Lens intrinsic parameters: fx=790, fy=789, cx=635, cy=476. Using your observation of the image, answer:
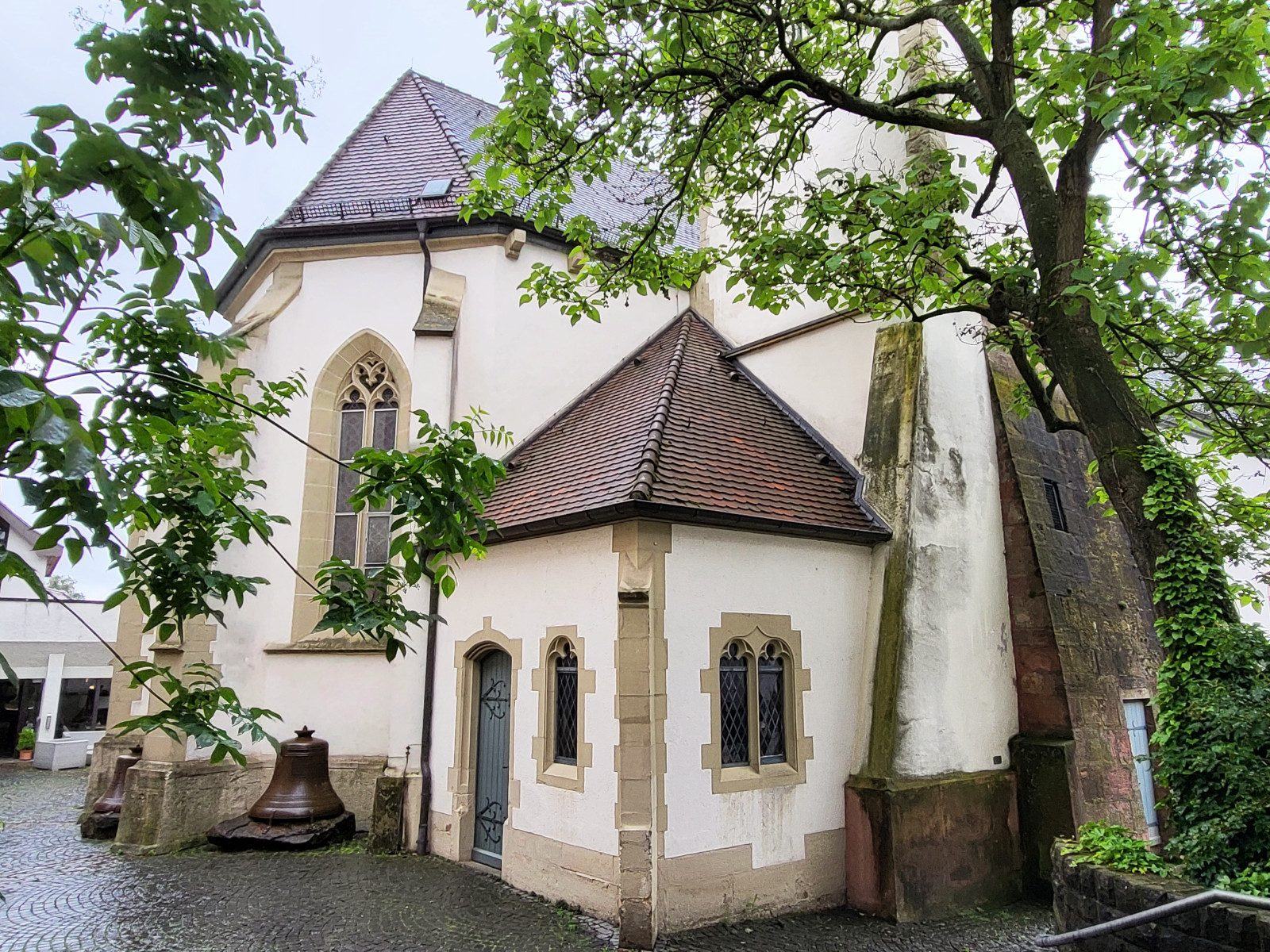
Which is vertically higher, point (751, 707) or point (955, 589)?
point (955, 589)

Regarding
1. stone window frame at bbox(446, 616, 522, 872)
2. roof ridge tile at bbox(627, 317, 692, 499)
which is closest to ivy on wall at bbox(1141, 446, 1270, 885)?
roof ridge tile at bbox(627, 317, 692, 499)

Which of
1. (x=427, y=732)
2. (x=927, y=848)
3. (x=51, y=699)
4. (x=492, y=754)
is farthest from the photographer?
(x=51, y=699)

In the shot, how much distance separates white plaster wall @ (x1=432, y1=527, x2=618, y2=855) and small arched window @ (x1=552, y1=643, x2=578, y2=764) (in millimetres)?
238

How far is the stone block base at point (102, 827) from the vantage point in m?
10.1

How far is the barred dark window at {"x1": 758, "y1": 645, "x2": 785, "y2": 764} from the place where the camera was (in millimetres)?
7438

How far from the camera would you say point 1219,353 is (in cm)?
721

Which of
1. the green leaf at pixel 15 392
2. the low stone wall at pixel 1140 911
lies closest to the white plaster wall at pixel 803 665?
the low stone wall at pixel 1140 911

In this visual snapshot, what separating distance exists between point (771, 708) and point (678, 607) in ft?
4.90

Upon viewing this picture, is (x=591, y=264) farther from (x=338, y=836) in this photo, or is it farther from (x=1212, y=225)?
(x=338, y=836)

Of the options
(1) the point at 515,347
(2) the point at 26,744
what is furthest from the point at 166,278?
(2) the point at 26,744

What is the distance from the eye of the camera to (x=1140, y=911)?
5.05 metres

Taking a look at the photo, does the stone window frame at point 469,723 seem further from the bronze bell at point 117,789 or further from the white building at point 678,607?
the bronze bell at point 117,789

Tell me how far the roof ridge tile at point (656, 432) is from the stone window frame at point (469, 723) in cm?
235

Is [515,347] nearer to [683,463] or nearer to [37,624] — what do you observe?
[683,463]
